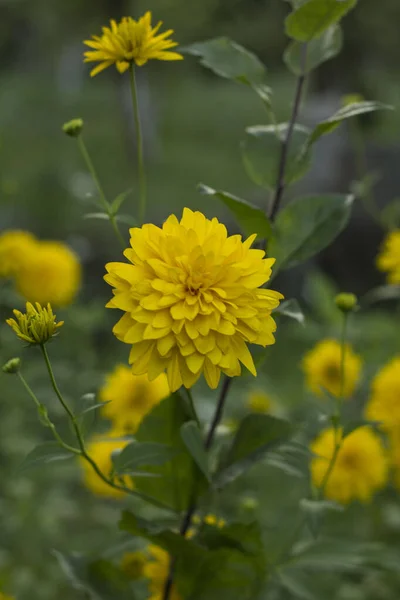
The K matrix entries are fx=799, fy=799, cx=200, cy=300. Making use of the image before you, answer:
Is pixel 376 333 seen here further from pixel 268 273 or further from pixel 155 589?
pixel 268 273

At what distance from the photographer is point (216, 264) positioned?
0.56 metres

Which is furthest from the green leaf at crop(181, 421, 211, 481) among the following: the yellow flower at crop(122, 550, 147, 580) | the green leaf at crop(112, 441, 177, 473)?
the yellow flower at crop(122, 550, 147, 580)

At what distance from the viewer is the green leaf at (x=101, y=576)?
787mm

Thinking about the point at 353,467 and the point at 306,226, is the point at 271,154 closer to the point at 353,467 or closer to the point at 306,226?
the point at 306,226

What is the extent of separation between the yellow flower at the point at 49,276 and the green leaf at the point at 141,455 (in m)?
0.85

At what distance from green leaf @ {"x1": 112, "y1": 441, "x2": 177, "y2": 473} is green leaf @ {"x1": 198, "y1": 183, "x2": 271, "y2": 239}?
0.67 feet

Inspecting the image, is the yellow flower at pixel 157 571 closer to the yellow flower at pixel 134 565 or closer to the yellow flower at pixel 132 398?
the yellow flower at pixel 134 565

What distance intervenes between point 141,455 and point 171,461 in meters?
0.07

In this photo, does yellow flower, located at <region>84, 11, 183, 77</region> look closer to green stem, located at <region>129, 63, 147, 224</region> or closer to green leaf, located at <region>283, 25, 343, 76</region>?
green stem, located at <region>129, 63, 147, 224</region>

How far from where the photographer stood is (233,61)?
2.42 ft

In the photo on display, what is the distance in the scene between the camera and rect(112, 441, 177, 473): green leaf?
0.66 m

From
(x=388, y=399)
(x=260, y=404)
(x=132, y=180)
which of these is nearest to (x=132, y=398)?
(x=260, y=404)

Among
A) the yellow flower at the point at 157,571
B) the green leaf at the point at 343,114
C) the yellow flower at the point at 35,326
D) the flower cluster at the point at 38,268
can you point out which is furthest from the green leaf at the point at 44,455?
the flower cluster at the point at 38,268

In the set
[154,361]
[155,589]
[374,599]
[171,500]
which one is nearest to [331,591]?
[374,599]
